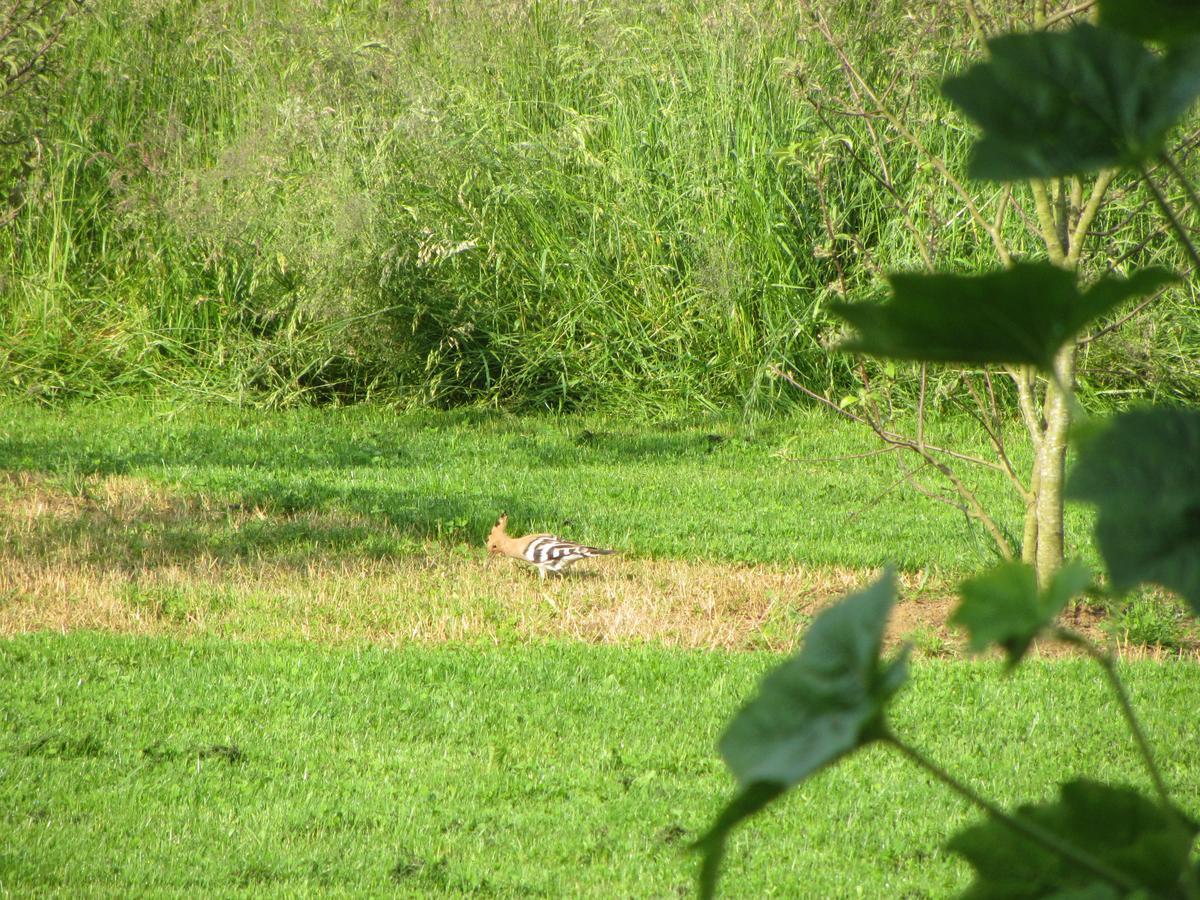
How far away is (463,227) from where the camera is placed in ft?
37.4

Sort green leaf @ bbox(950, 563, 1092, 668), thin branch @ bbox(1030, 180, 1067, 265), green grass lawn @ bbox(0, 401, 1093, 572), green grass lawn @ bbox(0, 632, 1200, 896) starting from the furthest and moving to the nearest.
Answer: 1. green grass lawn @ bbox(0, 401, 1093, 572)
2. thin branch @ bbox(1030, 180, 1067, 265)
3. green grass lawn @ bbox(0, 632, 1200, 896)
4. green leaf @ bbox(950, 563, 1092, 668)

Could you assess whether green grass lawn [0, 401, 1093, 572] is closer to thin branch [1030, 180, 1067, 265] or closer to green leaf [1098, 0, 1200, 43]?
thin branch [1030, 180, 1067, 265]

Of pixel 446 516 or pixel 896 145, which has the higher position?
pixel 896 145

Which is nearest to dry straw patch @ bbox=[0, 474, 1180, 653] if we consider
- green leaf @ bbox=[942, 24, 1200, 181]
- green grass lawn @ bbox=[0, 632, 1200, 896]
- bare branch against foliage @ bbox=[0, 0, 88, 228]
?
green grass lawn @ bbox=[0, 632, 1200, 896]

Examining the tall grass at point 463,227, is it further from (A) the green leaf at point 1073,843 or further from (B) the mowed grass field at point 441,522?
(A) the green leaf at point 1073,843

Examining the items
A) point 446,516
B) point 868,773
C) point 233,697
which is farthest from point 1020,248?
point 233,697

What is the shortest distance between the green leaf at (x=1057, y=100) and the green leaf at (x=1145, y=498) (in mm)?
183

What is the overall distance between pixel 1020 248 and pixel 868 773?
21.6ft

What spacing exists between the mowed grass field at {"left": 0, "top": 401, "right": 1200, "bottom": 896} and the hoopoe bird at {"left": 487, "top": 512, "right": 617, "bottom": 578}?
126 mm

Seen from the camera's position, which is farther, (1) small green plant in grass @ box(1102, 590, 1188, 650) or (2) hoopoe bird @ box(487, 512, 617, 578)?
(2) hoopoe bird @ box(487, 512, 617, 578)

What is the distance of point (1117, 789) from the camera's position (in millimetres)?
828

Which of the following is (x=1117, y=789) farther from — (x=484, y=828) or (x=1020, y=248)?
(x=1020, y=248)

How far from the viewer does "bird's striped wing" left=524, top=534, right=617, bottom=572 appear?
6594 mm

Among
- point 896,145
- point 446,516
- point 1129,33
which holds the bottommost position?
point 446,516
